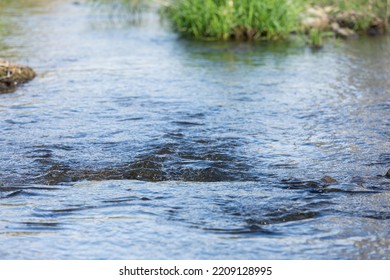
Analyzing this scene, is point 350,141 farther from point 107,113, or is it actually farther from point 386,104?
point 107,113

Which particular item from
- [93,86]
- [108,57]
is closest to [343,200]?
[93,86]

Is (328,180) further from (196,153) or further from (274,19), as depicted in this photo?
(274,19)

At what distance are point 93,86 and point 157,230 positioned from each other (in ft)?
15.6

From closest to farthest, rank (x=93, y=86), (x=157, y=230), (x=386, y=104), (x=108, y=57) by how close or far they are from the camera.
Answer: (x=157, y=230)
(x=386, y=104)
(x=93, y=86)
(x=108, y=57)

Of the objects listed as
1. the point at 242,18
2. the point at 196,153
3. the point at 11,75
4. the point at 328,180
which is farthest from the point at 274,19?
the point at 328,180

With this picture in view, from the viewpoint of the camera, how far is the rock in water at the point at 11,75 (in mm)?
9336

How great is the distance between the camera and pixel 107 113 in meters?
8.20

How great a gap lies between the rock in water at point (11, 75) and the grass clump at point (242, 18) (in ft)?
11.5

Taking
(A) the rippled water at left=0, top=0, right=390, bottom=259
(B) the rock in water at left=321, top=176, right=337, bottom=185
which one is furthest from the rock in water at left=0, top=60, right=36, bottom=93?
(B) the rock in water at left=321, top=176, right=337, bottom=185

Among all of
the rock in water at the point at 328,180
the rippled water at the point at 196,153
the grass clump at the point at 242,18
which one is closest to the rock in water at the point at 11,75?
the rippled water at the point at 196,153

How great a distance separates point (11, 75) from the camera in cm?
947

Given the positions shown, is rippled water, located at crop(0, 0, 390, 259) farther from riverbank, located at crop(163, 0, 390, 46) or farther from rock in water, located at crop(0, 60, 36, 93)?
riverbank, located at crop(163, 0, 390, 46)

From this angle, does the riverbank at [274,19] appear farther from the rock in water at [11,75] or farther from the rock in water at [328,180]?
the rock in water at [328,180]

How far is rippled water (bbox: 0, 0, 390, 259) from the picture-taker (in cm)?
489
